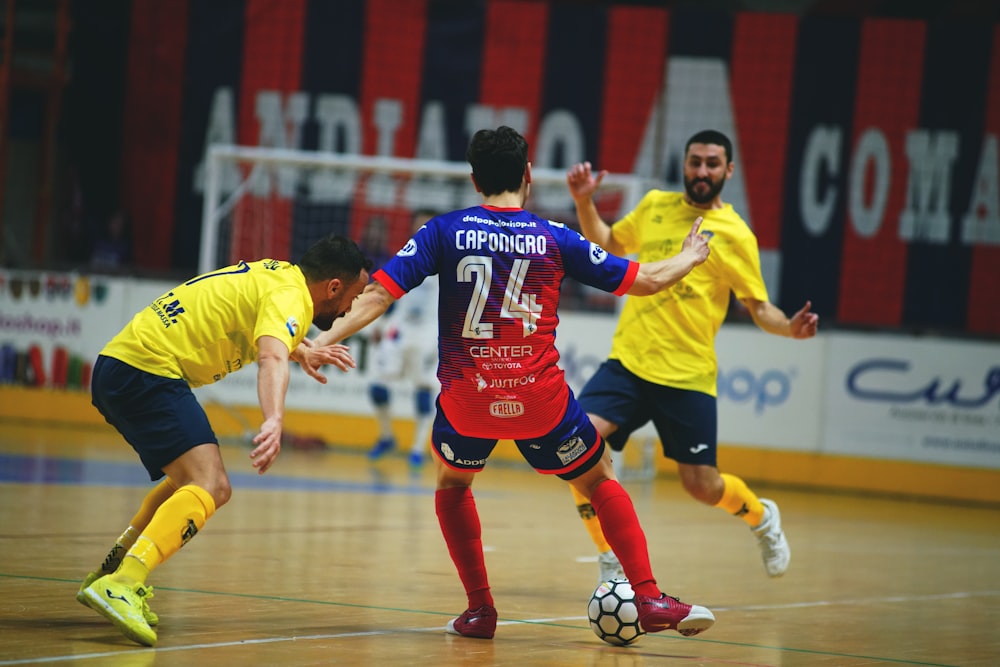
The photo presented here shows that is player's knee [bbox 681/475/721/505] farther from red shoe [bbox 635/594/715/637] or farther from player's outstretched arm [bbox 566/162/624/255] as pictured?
red shoe [bbox 635/594/715/637]

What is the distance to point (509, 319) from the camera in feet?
18.5

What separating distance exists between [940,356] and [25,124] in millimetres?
13048

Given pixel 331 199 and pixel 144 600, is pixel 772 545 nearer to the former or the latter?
pixel 144 600

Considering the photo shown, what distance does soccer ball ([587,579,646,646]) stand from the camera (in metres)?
5.84

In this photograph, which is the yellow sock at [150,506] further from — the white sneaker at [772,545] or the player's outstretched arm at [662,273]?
the white sneaker at [772,545]

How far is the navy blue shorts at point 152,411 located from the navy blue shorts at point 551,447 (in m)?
0.97

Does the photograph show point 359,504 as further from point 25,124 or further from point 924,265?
point 25,124

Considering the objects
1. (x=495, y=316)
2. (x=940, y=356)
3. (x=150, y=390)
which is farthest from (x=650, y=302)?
(x=940, y=356)

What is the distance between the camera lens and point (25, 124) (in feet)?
66.1

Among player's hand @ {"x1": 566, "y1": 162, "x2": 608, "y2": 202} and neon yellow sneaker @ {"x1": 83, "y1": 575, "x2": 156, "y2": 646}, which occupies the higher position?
player's hand @ {"x1": 566, "y1": 162, "x2": 608, "y2": 202}

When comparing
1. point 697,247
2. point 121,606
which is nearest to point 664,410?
point 697,247

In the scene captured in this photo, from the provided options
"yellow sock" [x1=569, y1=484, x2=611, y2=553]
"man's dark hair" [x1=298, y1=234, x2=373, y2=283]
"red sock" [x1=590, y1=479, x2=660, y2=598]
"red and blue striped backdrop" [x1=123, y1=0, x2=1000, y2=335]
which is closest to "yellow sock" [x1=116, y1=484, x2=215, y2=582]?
"man's dark hair" [x1=298, y1=234, x2=373, y2=283]

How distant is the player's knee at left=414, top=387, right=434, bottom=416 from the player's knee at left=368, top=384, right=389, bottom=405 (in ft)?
1.30

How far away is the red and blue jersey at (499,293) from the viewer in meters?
5.62
